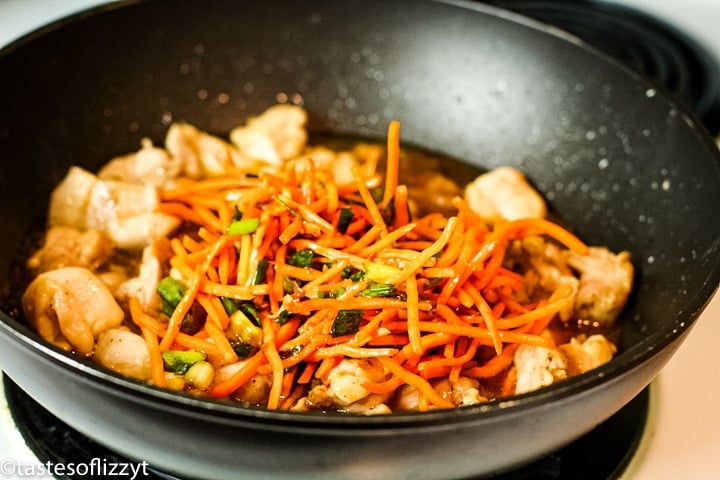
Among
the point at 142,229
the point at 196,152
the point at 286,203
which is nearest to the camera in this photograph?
the point at 286,203

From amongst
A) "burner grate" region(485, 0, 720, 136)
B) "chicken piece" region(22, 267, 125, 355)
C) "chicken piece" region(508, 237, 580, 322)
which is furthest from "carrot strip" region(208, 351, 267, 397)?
"burner grate" region(485, 0, 720, 136)

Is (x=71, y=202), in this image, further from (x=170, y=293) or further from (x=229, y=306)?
(x=229, y=306)

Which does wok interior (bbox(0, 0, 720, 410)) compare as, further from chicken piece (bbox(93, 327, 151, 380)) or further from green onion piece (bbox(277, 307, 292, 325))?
green onion piece (bbox(277, 307, 292, 325))

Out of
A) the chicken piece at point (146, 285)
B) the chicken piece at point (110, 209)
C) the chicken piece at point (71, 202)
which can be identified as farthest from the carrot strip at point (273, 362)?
the chicken piece at point (71, 202)

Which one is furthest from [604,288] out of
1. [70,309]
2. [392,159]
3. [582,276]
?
[70,309]

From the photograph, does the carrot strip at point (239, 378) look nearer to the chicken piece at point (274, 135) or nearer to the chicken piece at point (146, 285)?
the chicken piece at point (146, 285)
